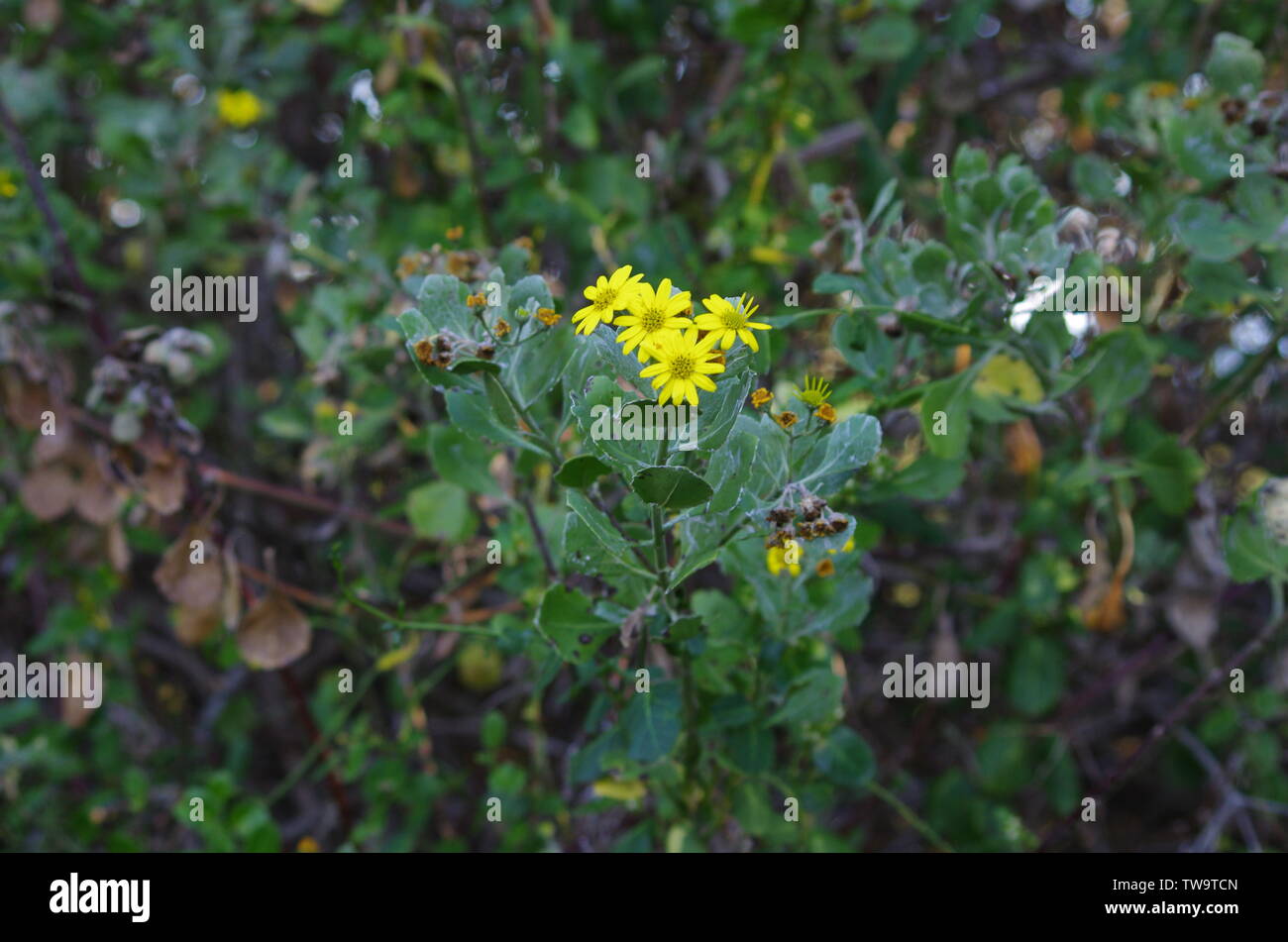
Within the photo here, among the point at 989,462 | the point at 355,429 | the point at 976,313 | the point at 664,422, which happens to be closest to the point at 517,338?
the point at 664,422

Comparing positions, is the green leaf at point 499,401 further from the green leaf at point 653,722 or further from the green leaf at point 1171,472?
the green leaf at point 1171,472

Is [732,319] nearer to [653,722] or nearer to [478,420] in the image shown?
[478,420]

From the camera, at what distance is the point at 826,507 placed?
1.08 m

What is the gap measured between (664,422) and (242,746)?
1861mm

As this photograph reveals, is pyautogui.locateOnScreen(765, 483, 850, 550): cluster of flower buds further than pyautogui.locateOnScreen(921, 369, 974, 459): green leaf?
No

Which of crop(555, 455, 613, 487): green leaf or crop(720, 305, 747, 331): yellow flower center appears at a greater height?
crop(720, 305, 747, 331): yellow flower center

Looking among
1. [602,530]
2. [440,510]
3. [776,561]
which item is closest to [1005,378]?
[776,561]

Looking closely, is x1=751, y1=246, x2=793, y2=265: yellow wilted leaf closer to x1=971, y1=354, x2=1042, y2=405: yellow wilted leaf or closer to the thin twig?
x1=971, y1=354, x2=1042, y2=405: yellow wilted leaf

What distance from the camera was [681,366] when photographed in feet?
3.24

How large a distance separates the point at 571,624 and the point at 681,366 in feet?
1.19

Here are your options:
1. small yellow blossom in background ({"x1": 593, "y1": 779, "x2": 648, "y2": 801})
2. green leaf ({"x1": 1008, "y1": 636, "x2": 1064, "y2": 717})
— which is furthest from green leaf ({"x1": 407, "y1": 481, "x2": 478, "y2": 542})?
green leaf ({"x1": 1008, "y1": 636, "x2": 1064, "y2": 717})

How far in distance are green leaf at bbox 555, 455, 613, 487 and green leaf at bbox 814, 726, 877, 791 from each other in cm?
65

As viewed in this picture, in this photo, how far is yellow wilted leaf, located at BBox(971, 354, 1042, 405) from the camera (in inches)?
60.2
